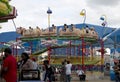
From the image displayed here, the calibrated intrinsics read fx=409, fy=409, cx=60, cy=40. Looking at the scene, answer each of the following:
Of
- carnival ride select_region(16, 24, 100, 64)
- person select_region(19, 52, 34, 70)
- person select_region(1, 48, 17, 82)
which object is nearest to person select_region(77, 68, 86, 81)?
carnival ride select_region(16, 24, 100, 64)

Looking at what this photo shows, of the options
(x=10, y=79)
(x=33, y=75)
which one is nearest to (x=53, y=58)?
(x=33, y=75)

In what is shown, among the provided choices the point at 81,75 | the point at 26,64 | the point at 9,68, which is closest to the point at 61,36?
the point at 81,75

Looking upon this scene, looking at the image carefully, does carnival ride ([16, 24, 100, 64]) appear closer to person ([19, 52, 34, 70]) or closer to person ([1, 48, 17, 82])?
person ([19, 52, 34, 70])

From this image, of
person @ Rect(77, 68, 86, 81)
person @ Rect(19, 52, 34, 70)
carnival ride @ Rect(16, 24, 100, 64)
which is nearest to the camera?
person @ Rect(19, 52, 34, 70)

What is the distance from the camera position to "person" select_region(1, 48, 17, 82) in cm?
1158

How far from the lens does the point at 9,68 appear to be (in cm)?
1166

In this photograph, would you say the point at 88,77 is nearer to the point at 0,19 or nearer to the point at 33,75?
the point at 0,19

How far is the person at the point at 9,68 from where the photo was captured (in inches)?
456

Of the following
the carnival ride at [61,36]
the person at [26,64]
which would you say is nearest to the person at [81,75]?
the carnival ride at [61,36]

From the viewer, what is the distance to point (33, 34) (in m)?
40.8

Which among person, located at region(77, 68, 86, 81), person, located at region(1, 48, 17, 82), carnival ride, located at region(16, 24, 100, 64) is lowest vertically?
person, located at region(77, 68, 86, 81)

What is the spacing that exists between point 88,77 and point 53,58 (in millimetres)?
5455

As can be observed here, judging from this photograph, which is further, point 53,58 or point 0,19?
point 53,58

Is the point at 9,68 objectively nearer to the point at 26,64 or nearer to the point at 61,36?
the point at 26,64
